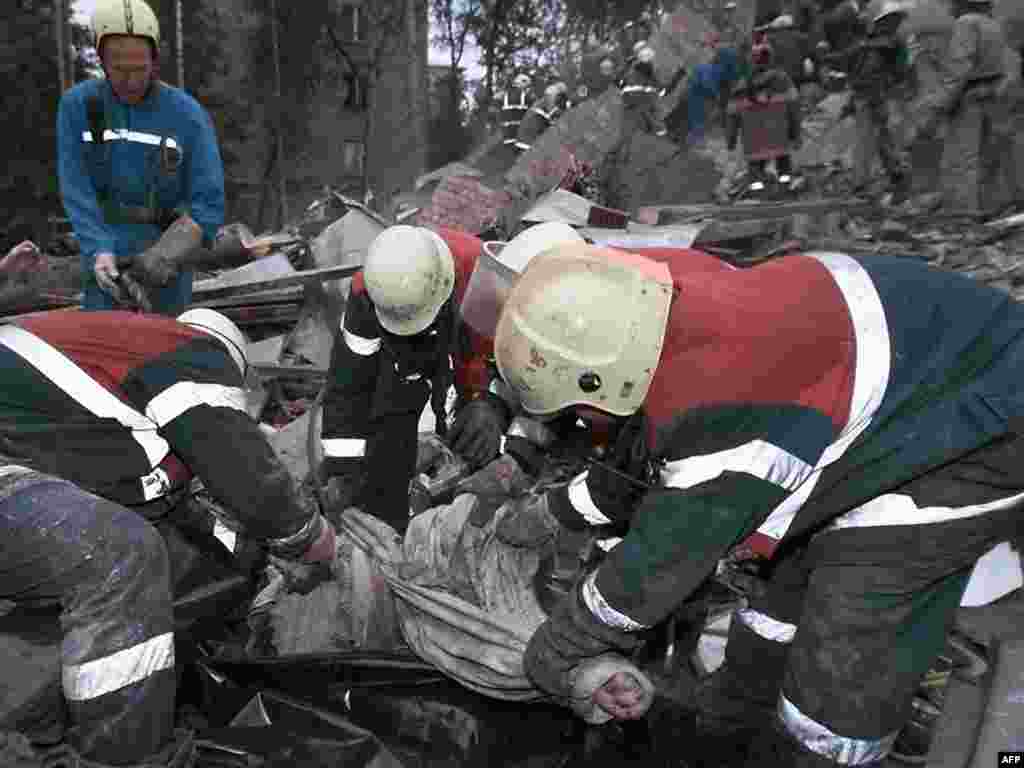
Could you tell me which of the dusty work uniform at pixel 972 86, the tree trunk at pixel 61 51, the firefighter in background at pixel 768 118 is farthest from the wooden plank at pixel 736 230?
the tree trunk at pixel 61 51

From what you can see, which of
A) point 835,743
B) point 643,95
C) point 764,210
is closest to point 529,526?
point 835,743

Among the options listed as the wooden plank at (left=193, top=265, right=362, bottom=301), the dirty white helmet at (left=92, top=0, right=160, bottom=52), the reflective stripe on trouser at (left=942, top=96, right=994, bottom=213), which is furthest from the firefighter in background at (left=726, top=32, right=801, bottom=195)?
the dirty white helmet at (left=92, top=0, right=160, bottom=52)

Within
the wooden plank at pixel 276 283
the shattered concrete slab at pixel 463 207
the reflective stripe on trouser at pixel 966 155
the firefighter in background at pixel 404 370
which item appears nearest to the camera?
the firefighter in background at pixel 404 370

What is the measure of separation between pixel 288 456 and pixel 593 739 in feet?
8.35

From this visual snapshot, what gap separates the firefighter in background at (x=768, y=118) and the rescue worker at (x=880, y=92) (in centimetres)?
122

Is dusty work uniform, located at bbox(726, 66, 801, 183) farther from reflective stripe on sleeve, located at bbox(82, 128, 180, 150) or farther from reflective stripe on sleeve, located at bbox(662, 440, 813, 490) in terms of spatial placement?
reflective stripe on sleeve, located at bbox(662, 440, 813, 490)

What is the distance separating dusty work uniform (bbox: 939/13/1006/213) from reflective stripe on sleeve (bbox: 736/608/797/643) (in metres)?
5.45

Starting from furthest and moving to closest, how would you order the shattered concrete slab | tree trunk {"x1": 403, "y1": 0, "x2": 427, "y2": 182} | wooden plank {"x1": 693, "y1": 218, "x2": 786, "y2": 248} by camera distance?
tree trunk {"x1": 403, "y1": 0, "x2": 427, "y2": 182} → the shattered concrete slab → wooden plank {"x1": 693, "y1": 218, "x2": 786, "y2": 248}

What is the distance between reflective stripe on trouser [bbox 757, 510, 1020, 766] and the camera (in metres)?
1.81

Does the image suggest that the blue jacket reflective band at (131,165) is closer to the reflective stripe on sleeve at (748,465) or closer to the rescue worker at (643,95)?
the reflective stripe on sleeve at (748,465)

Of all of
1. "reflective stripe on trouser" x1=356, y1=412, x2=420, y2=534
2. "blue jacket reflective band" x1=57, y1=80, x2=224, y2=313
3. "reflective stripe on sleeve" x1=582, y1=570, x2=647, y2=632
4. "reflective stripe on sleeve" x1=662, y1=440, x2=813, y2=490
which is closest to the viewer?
"reflective stripe on sleeve" x1=662, y1=440, x2=813, y2=490

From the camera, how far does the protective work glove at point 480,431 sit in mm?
3033

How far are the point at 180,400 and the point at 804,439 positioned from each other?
4.46 feet

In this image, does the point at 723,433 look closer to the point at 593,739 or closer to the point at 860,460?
the point at 860,460
